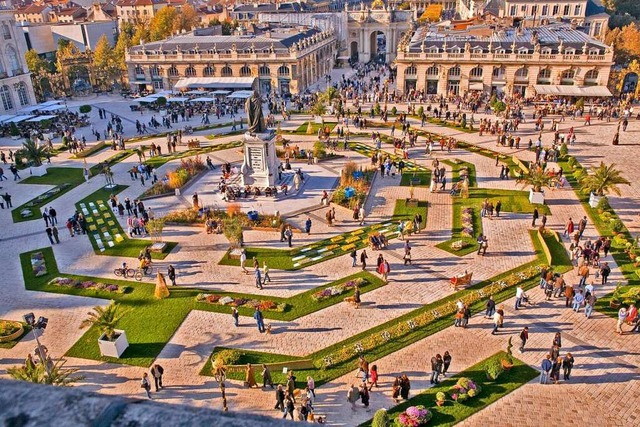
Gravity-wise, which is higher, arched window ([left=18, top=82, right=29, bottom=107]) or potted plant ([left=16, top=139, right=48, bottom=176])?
arched window ([left=18, top=82, right=29, bottom=107])

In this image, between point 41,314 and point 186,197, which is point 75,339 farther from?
point 186,197

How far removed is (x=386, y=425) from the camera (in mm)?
14945

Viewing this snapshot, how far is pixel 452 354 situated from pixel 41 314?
16983 mm

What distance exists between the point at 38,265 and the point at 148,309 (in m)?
7.97

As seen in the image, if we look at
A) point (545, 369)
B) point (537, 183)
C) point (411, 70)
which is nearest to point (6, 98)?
point (411, 70)

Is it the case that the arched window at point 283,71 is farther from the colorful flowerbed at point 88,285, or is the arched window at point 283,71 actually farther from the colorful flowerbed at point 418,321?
the colorful flowerbed at point 418,321

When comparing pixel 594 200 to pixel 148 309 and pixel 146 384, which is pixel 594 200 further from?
pixel 146 384

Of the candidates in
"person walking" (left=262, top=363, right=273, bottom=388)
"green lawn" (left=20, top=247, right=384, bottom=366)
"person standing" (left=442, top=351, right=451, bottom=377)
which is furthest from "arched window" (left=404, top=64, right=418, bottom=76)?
"person walking" (left=262, top=363, right=273, bottom=388)

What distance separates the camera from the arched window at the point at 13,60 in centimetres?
6128

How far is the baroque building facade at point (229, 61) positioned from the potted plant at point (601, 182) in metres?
44.4

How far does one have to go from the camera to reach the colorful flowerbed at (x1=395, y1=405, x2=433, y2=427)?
15.7m

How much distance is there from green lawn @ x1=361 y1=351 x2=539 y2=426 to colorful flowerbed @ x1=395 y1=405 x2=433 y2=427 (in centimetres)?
28

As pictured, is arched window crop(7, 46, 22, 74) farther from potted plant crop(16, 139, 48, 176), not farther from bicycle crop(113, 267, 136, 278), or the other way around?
bicycle crop(113, 267, 136, 278)

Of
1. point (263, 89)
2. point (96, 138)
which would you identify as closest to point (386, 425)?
point (96, 138)
